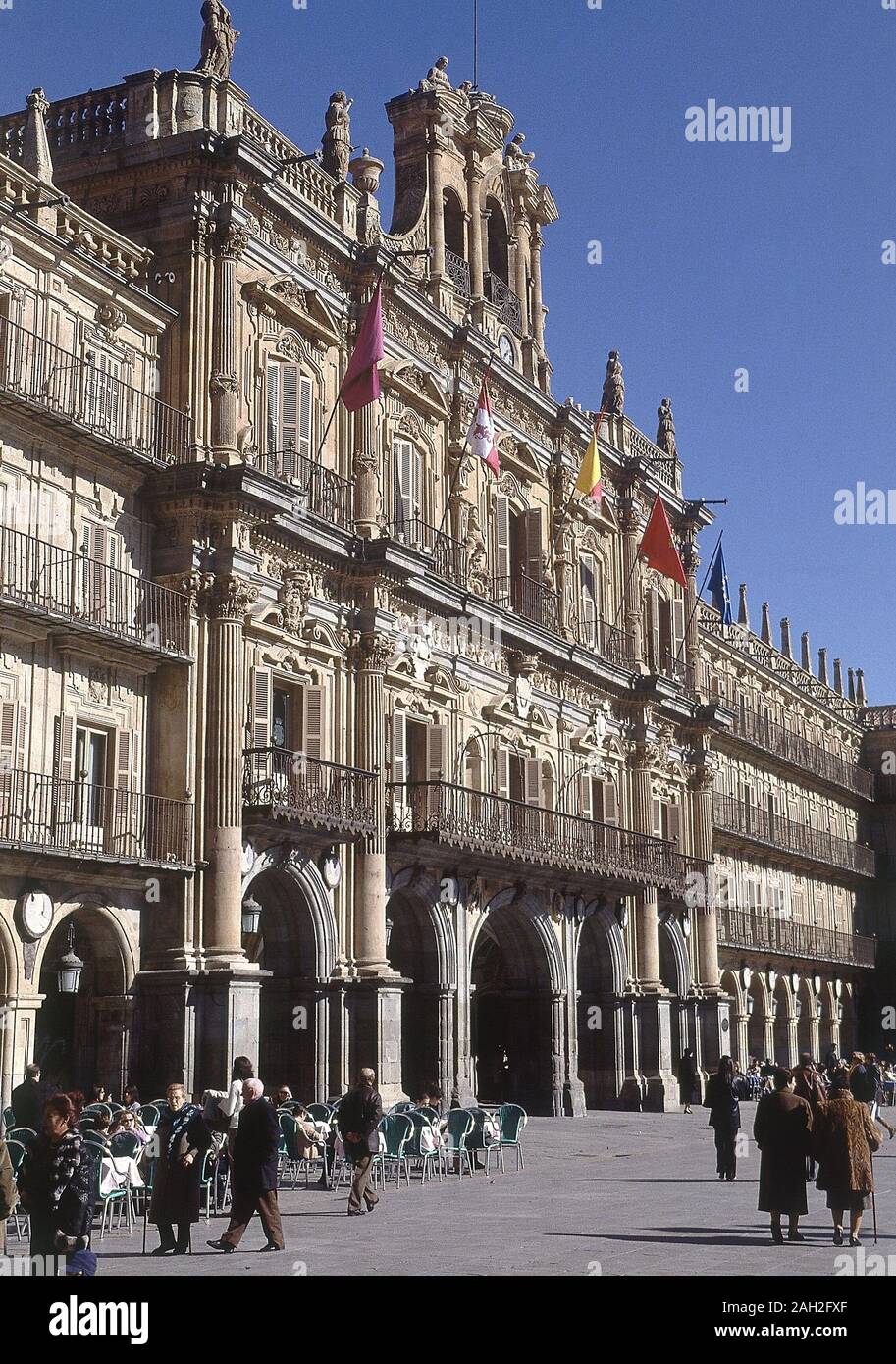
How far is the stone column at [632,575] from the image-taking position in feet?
142

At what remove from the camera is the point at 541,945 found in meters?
36.1

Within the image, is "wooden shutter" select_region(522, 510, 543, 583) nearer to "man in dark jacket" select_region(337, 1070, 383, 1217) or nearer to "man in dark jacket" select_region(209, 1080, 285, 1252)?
"man in dark jacket" select_region(337, 1070, 383, 1217)

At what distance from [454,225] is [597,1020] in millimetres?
17965

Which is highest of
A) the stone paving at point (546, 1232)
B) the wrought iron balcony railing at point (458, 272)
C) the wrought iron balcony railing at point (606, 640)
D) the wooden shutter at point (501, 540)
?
the wrought iron balcony railing at point (458, 272)

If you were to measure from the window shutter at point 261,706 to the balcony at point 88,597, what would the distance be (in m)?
2.02

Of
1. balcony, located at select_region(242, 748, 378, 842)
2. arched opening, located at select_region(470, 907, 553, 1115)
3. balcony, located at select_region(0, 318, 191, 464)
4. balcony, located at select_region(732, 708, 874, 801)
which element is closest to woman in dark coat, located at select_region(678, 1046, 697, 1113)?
arched opening, located at select_region(470, 907, 553, 1115)

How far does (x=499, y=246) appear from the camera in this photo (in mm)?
39406

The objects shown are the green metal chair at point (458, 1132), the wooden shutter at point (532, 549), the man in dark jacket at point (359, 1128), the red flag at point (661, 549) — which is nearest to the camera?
the man in dark jacket at point (359, 1128)

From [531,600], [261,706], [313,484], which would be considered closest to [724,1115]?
[261,706]

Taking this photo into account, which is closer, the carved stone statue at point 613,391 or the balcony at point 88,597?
the balcony at point 88,597

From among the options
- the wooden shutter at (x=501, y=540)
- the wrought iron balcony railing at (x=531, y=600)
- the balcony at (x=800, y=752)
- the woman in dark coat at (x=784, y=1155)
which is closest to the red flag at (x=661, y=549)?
the wrought iron balcony railing at (x=531, y=600)

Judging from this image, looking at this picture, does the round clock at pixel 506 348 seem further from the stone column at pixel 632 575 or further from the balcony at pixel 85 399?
the balcony at pixel 85 399
